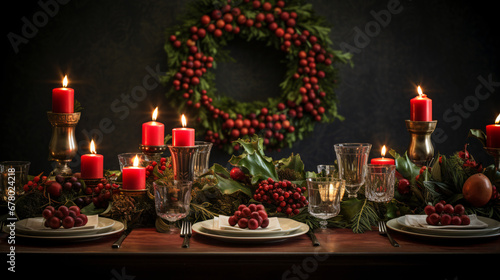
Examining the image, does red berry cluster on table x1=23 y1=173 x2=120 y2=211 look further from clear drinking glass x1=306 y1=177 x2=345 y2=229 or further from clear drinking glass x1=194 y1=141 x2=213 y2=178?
clear drinking glass x1=306 y1=177 x2=345 y2=229

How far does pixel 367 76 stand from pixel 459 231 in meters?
2.55

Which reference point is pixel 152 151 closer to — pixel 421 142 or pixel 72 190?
pixel 72 190

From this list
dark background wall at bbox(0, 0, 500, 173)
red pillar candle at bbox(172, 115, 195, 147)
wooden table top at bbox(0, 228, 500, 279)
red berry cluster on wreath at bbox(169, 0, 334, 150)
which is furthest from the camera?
dark background wall at bbox(0, 0, 500, 173)

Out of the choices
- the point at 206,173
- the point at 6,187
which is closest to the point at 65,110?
the point at 6,187

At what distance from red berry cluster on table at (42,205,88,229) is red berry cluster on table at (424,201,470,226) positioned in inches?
36.2

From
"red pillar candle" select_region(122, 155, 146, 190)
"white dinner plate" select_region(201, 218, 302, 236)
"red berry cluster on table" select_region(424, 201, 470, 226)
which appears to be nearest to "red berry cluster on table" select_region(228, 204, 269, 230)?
"white dinner plate" select_region(201, 218, 302, 236)

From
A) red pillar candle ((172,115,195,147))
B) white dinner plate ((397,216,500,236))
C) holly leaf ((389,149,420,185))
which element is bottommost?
white dinner plate ((397,216,500,236))

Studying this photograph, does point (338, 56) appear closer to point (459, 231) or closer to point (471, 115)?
point (471, 115)

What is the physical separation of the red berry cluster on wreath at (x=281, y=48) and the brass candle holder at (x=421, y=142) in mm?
1722

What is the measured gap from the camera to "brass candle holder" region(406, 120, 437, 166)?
5.46 feet

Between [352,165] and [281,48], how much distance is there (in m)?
2.06

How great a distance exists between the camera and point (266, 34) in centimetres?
342

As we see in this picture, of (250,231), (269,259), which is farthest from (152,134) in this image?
(269,259)

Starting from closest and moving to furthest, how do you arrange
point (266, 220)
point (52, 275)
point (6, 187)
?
point (52, 275)
point (266, 220)
point (6, 187)
